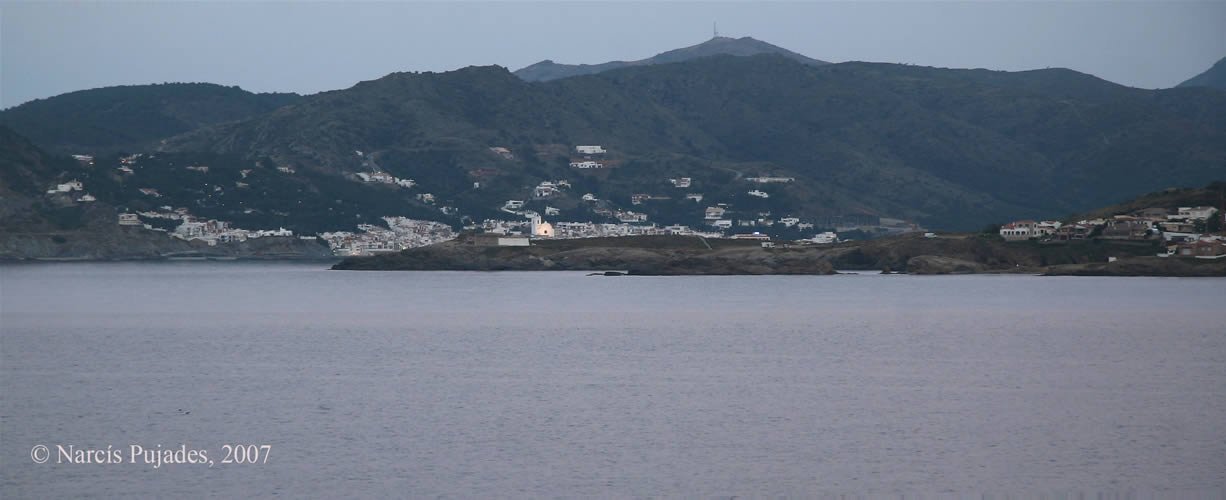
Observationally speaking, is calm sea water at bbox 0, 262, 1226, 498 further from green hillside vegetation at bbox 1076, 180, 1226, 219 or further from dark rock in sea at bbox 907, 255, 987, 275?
green hillside vegetation at bbox 1076, 180, 1226, 219

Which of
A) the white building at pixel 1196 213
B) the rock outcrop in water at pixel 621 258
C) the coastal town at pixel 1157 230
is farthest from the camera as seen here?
the rock outcrop in water at pixel 621 258

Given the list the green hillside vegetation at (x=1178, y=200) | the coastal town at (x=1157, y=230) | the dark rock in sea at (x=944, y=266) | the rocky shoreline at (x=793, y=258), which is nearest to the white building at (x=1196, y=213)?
the coastal town at (x=1157, y=230)

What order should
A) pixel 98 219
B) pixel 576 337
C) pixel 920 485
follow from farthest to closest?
pixel 98 219 < pixel 576 337 < pixel 920 485

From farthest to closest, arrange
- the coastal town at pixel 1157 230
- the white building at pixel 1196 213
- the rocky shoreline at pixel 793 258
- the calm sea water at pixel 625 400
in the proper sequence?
the white building at pixel 1196 213, the rocky shoreline at pixel 793 258, the coastal town at pixel 1157 230, the calm sea water at pixel 625 400

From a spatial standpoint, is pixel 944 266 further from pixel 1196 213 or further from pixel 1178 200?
pixel 1178 200

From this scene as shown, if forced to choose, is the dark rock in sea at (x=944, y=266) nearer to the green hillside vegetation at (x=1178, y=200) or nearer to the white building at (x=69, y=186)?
the green hillside vegetation at (x=1178, y=200)

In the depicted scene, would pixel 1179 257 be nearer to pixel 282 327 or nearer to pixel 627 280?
pixel 627 280

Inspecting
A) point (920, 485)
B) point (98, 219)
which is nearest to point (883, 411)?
point (920, 485)

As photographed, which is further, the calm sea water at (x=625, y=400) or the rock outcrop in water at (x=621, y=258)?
the rock outcrop in water at (x=621, y=258)
